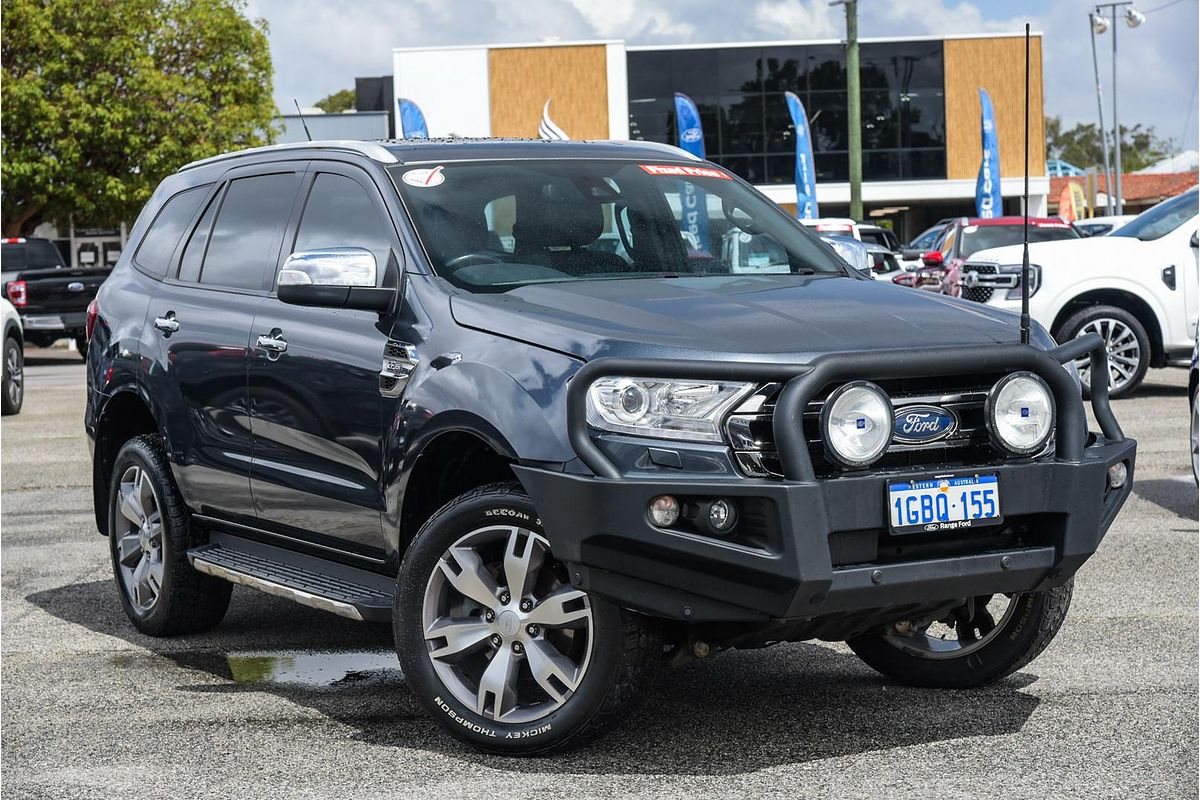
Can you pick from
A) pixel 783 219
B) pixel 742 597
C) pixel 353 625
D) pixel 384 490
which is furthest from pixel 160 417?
pixel 742 597

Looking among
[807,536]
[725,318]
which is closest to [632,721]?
[807,536]

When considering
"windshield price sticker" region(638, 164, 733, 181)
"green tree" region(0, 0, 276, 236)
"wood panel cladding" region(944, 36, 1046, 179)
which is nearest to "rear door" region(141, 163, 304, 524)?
"windshield price sticker" region(638, 164, 733, 181)

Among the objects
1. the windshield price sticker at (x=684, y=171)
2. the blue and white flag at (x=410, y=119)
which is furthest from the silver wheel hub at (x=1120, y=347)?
the blue and white flag at (x=410, y=119)

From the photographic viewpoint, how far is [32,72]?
37.8 meters

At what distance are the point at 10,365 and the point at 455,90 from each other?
4633 centimetres

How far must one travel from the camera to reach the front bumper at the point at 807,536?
13.9 ft

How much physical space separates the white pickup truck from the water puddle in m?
9.78

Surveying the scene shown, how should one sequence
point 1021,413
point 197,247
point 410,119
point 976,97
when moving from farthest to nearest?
point 976,97 → point 410,119 → point 197,247 → point 1021,413

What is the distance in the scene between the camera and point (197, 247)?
22.0 feet

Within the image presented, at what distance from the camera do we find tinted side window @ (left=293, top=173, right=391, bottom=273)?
559cm

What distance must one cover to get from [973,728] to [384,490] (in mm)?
1913

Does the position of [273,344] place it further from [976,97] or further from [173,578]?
[976,97]

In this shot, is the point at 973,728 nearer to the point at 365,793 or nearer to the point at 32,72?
the point at 365,793

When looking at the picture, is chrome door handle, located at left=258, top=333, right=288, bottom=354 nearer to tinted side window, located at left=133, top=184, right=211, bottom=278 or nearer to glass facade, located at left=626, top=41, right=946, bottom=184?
tinted side window, located at left=133, top=184, right=211, bottom=278
